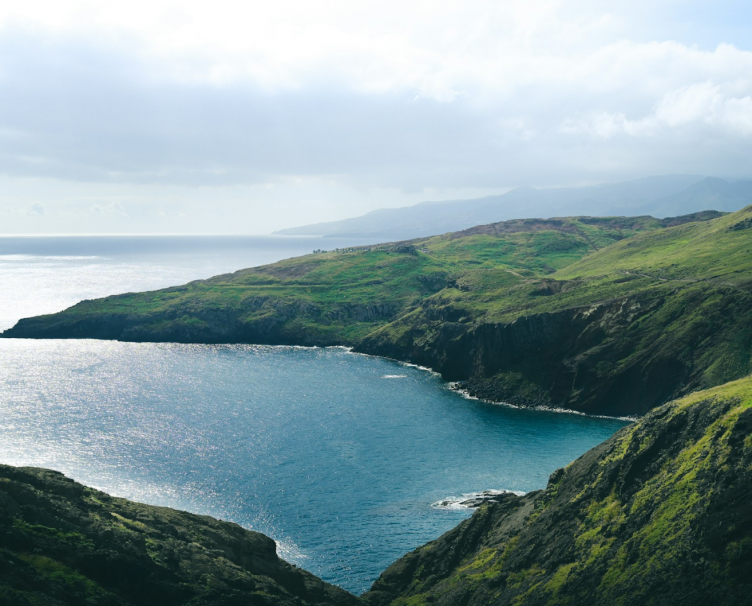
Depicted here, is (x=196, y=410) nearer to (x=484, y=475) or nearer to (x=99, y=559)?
(x=484, y=475)

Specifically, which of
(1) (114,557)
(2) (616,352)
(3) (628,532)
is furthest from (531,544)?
(2) (616,352)

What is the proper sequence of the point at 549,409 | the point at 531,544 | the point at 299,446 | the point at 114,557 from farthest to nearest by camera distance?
1. the point at 549,409
2. the point at 299,446
3. the point at 531,544
4. the point at 114,557

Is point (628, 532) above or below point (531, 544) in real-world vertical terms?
above

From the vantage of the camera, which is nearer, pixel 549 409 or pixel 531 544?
pixel 531 544

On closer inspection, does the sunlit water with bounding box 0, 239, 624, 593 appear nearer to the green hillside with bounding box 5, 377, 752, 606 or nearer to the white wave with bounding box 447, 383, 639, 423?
the white wave with bounding box 447, 383, 639, 423

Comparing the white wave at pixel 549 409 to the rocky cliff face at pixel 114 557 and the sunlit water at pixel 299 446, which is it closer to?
the sunlit water at pixel 299 446

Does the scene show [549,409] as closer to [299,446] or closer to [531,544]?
[299,446]

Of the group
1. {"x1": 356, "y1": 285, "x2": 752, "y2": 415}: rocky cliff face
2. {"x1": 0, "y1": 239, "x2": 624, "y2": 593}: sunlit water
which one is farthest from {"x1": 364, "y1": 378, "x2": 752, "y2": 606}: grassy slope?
{"x1": 356, "y1": 285, "x2": 752, "y2": 415}: rocky cliff face

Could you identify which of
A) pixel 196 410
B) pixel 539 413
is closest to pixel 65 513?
pixel 196 410

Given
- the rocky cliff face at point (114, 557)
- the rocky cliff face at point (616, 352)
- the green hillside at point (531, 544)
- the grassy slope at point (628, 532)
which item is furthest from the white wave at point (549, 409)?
the rocky cliff face at point (114, 557)
